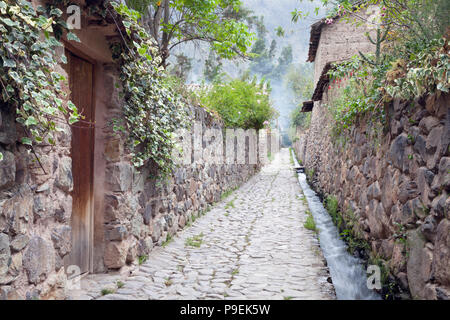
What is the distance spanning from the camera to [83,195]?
3.09 meters

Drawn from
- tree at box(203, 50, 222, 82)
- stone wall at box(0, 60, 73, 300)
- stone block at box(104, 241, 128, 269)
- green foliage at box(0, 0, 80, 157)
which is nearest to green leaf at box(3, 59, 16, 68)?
green foliage at box(0, 0, 80, 157)

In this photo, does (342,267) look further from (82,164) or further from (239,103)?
(239,103)

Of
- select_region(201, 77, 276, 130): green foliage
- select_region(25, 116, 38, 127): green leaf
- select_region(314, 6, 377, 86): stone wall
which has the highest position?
select_region(314, 6, 377, 86): stone wall

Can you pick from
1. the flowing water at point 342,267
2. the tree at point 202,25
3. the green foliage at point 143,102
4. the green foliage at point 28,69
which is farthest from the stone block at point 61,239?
the tree at point 202,25

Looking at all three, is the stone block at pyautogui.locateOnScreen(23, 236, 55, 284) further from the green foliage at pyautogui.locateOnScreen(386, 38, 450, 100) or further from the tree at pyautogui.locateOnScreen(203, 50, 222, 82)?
the tree at pyautogui.locateOnScreen(203, 50, 222, 82)

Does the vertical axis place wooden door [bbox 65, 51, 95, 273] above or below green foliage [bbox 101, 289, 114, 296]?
above

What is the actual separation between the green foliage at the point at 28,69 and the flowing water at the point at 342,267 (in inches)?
106

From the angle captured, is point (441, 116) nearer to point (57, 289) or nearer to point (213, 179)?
point (57, 289)

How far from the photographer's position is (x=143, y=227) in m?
3.76

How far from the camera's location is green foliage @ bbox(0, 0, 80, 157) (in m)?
1.73

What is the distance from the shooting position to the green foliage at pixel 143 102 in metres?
3.12

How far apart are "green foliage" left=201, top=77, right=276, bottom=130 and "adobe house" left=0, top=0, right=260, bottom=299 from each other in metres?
4.42

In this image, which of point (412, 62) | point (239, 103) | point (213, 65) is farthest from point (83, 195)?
point (213, 65)

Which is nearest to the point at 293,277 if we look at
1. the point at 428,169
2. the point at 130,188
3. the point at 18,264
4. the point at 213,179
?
the point at 428,169
